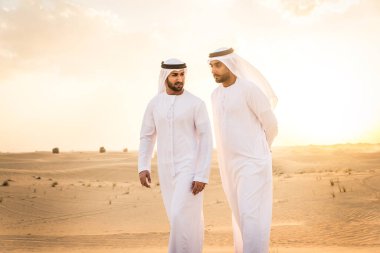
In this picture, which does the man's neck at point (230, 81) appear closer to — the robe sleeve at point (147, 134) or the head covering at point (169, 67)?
the head covering at point (169, 67)

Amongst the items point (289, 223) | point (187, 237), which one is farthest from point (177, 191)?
point (289, 223)

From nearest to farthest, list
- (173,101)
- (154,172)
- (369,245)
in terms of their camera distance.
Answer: (173,101) → (369,245) → (154,172)

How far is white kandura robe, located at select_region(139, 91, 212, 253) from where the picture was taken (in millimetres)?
6559

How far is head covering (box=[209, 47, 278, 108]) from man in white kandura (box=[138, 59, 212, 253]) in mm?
482

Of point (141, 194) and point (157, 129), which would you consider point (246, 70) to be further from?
point (141, 194)

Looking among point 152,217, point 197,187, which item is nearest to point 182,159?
point 197,187

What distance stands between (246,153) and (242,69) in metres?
1.10

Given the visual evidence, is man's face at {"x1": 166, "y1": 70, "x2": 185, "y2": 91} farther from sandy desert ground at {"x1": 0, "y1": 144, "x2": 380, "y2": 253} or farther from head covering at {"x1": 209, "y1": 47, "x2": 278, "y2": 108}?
sandy desert ground at {"x1": 0, "y1": 144, "x2": 380, "y2": 253}

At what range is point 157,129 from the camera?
7.10 meters

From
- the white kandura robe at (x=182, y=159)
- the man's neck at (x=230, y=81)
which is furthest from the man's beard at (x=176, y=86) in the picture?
the man's neck at (x=230, y=81)

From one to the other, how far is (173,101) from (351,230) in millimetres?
7485

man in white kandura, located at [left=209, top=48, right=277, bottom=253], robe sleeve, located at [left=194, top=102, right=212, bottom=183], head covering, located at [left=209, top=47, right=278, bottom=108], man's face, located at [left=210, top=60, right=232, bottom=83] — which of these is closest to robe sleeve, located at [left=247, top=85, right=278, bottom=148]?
man in white kandura, located at [left=209, top=48, right=277, bottom=253]

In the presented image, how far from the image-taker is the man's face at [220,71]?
699 centimetres

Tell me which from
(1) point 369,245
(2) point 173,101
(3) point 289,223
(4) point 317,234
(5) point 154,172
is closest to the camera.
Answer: (2) point 173,101
